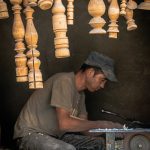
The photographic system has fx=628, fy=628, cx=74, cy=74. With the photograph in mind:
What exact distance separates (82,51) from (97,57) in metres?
0.85

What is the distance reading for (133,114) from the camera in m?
7.34

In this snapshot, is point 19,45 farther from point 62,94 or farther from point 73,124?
point 73,124

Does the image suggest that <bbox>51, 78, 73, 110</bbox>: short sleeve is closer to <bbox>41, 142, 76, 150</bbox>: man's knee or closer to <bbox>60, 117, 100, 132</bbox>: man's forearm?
<bbox>60, 117, 100, 132</bbox>: man's forearm

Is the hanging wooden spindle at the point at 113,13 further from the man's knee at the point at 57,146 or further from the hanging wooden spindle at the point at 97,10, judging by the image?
the man's knee at the point at 57,146

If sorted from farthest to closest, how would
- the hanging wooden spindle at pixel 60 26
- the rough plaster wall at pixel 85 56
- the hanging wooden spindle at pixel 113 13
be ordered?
the rough plaster wall at pixel 85 56 → the hanging wooden spindle at pixel 113 13 → the hanging wooden spindle at pixel 60 26

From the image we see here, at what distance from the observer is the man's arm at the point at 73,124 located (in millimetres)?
6133

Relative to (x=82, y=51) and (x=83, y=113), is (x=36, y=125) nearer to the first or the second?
(x=83, y=113)

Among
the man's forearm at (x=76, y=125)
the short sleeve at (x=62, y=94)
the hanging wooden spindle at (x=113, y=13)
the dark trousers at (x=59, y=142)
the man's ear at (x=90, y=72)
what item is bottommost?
the dark trousers at (x=59, y=142)

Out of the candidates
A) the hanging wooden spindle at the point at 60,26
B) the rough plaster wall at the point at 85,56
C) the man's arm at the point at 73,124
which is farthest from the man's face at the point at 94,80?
the hanging wooden spindle at the point at 60,26

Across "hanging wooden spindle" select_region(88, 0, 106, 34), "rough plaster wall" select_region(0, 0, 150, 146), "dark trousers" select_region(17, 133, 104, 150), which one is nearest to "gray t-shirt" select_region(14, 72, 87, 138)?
"dark trousers" select_region(17, 133, 104, 150)

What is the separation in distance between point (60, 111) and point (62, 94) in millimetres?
179

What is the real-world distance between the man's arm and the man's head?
416 millimetres

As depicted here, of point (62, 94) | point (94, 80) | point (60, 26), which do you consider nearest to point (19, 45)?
point (60, 26)

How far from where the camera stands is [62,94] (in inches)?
244
